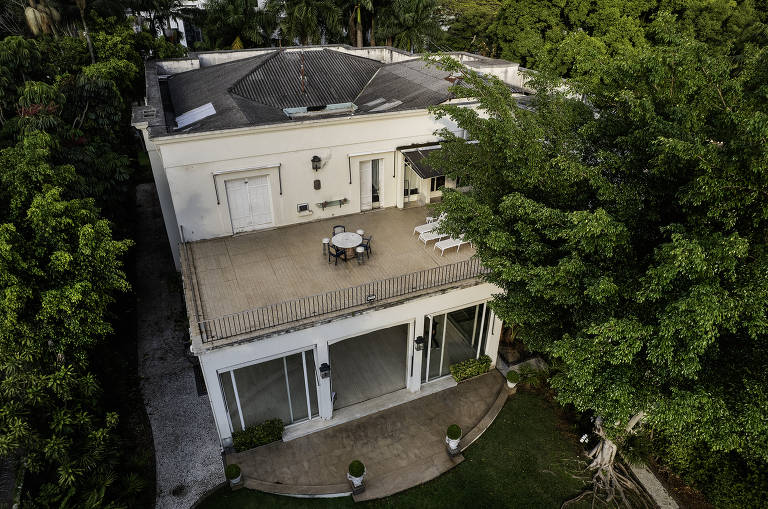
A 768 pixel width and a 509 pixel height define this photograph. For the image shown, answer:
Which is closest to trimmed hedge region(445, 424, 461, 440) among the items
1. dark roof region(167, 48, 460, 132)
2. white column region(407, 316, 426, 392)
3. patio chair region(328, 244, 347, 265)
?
white column region(407, 316, 426, 392)

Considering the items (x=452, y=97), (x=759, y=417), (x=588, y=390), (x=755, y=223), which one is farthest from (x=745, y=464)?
(x=452, y=97)

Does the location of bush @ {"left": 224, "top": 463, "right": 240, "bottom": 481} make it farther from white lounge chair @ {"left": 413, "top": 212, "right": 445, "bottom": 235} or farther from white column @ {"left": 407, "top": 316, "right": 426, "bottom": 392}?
white lounge chair @ {"left": 413, "top": 212, "right": 445, "bottom": 235}

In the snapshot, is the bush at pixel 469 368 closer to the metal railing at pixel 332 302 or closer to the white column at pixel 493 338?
the white column at pixel 493 338

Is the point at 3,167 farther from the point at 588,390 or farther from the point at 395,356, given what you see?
the point at 588,390

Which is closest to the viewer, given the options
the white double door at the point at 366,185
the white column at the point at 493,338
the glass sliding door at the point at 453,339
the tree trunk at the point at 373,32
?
the glass sliding door at the point at 453,339

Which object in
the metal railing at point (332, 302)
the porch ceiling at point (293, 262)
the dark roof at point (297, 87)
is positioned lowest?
the porch ceiling at point (293, 262)

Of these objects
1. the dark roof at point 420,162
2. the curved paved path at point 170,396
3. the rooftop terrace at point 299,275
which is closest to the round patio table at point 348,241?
the rooftop terrace at point 299,275
